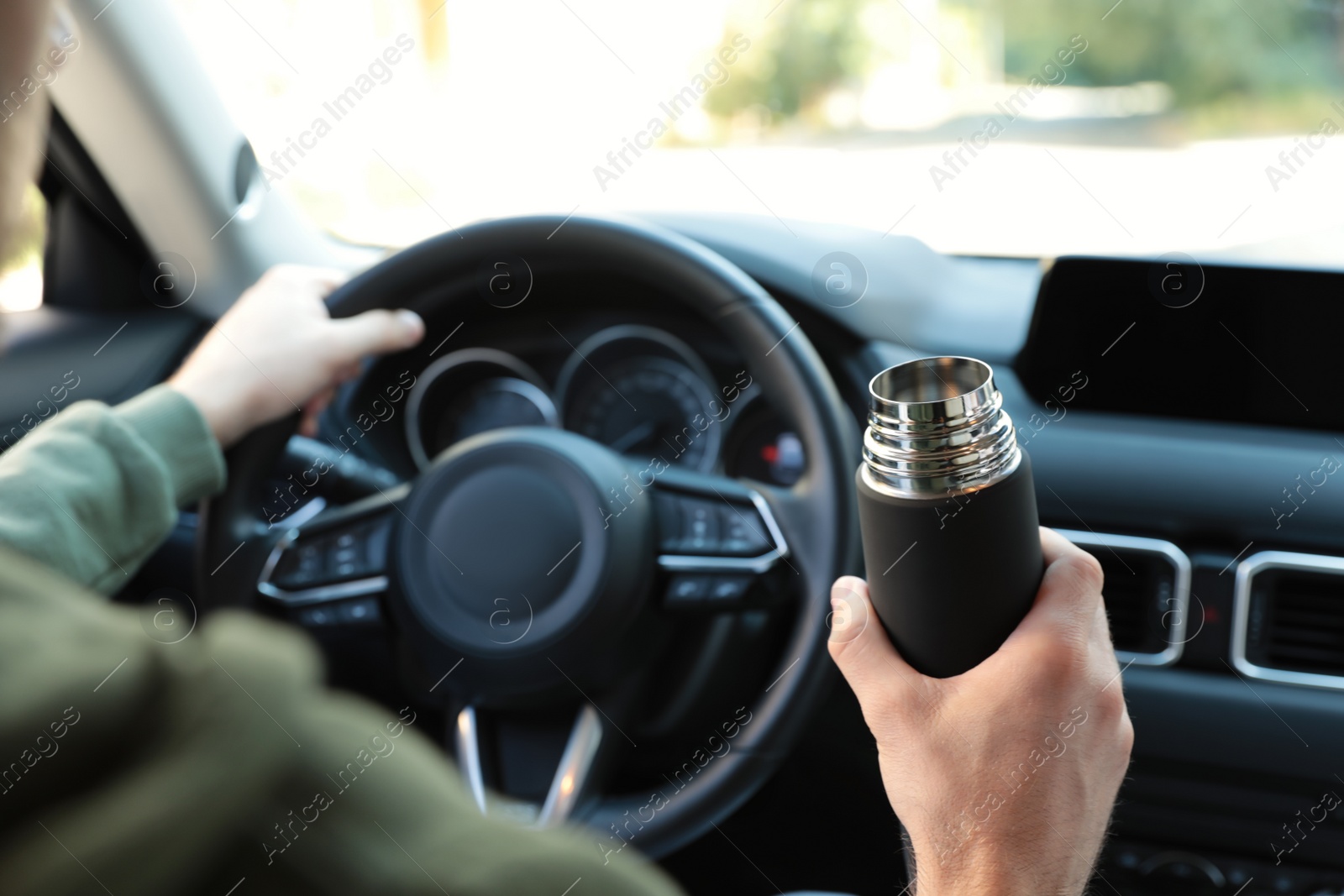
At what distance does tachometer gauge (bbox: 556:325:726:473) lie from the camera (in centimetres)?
145

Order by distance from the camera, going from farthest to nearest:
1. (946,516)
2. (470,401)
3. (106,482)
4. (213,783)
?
(470,401) < (106,482) < (946,516) < (213,783)

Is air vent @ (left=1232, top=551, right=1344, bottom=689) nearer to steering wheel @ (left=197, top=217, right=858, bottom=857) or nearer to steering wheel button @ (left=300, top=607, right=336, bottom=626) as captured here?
steering wheel @ (left=197, top=217, right=858, bottom=857)

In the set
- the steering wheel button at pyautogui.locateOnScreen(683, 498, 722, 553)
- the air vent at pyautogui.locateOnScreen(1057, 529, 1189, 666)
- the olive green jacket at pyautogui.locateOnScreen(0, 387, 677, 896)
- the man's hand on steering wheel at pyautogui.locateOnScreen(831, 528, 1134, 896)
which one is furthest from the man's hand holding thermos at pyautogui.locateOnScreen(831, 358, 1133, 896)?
the air vent at pyautogui.locateOnScreen(1057, 529, 1189, 666)

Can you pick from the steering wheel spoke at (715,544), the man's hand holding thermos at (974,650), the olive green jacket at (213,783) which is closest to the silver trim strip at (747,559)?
the steering wheel spoke at (715,544)

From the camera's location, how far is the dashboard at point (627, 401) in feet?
4.73

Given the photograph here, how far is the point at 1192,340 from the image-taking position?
1.27m

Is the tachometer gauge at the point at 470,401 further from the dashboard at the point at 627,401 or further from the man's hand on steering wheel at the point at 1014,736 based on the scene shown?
the man's hand on steering wheel at the point at 1014,736

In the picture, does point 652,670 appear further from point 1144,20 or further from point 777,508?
point 1144,20

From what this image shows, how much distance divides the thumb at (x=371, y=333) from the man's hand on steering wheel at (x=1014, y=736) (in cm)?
71

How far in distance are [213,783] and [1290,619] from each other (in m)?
1.12

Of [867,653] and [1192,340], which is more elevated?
[867,653]

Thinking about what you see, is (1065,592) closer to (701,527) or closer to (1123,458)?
(701,527)

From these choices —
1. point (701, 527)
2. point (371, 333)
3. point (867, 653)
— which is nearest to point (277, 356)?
point (371, 333)

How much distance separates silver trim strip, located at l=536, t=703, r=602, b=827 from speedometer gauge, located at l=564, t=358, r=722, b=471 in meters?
0.36
